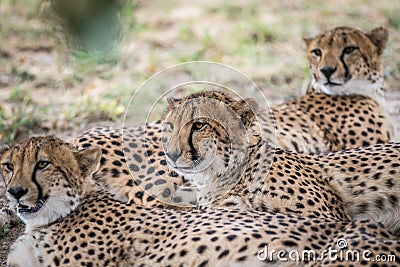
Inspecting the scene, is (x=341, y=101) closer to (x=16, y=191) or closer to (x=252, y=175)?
(x=252, y=175)

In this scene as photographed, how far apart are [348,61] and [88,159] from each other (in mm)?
2172

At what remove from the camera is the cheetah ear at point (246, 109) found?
4629 millimetres

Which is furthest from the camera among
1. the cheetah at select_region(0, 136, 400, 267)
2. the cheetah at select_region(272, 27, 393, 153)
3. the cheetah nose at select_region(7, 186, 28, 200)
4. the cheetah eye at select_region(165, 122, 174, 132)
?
the cheetah at select_region(272, 27, 393, 153)

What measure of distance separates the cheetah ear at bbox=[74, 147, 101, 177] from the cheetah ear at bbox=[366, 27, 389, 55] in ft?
7.84

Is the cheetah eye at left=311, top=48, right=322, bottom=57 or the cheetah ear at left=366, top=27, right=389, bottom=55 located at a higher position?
the cheetah ear at left=366, top=27, right=389, bottom=55

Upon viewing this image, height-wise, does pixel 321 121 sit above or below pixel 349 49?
below

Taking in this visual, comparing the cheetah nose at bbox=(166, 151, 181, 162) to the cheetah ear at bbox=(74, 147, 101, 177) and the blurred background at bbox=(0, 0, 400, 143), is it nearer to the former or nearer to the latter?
the cheetah ear at bbox=(74, 147, 101, 177)

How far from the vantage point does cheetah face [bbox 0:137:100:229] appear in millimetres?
4375

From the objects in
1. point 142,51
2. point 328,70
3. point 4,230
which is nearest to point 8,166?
→ point 4,230

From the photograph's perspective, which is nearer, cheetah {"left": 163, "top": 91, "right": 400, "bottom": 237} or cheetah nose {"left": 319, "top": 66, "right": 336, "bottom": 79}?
cheetah {"left": 163, "top": 91, "right": 400, "bottom": 237}

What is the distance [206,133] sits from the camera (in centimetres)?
451

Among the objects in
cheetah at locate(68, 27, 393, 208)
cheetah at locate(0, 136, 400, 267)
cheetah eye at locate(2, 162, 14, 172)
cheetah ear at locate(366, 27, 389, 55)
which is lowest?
cheetah at locate(0, 136, 400, 267)

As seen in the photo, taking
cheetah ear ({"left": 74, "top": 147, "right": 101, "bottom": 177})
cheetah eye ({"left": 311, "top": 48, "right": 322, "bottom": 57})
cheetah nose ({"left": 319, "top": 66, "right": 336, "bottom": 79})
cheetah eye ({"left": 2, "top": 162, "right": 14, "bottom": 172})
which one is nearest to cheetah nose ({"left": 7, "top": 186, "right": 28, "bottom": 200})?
cheetah eye ({"left": 2, "top": 162, "right": 14, "bottom": 172})

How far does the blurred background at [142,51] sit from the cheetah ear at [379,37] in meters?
0.77
